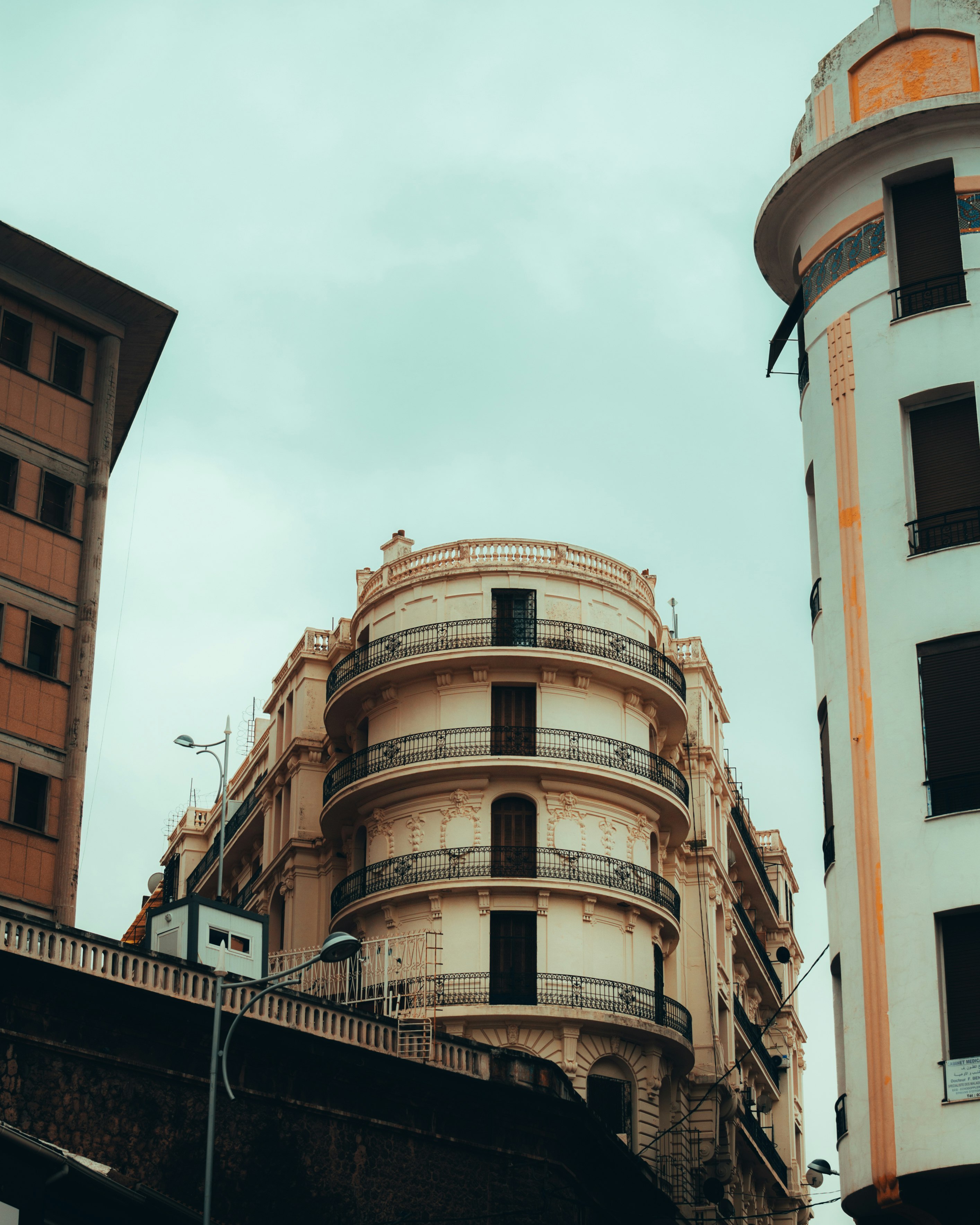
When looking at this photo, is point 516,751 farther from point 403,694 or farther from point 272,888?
point 272,888

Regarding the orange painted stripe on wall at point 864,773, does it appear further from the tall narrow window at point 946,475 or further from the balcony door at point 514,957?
the balcony door at point 514,957

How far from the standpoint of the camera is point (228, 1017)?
3356 cm

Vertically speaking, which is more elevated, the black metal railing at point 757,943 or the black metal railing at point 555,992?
the black metal railing at point 757,943

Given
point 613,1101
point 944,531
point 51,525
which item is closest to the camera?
point 944,531

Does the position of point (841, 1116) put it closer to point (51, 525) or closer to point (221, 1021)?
point (221, 1021)

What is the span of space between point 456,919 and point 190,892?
86.8ft

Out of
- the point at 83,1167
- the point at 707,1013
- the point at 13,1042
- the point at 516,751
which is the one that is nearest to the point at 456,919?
the point at 516,751

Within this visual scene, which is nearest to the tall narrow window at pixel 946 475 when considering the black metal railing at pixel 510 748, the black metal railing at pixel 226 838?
the black metal railing at pixel 510 748

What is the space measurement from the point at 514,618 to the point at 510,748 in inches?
153

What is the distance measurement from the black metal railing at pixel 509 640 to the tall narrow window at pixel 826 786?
22.9 meters

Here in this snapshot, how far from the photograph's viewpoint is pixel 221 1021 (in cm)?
3303

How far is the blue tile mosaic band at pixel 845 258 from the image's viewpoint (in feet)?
95.8

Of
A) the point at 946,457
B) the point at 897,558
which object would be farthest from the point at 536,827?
the point at 946,457

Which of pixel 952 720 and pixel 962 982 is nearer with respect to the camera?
pixel 962 982
